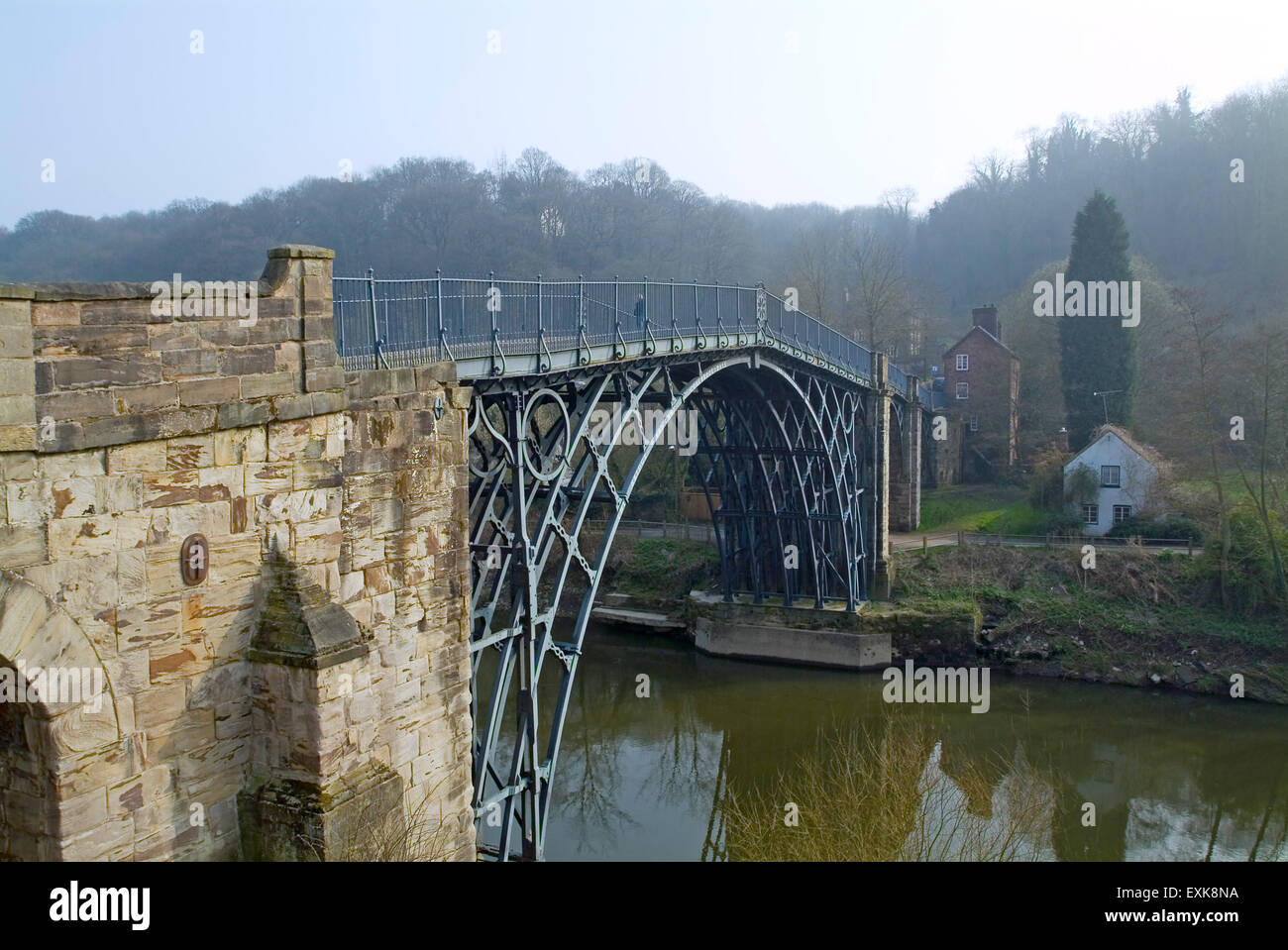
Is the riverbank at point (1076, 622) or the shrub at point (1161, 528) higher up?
the shrub at point (1161, 528)

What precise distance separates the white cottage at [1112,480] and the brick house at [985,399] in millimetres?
6132

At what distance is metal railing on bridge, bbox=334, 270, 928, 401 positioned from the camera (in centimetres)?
905

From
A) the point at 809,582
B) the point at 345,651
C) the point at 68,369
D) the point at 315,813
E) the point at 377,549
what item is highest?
the point at 68,369

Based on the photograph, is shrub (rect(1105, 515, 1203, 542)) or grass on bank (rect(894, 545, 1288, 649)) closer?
grass on bank (rect(894, 545, 1288, 649))

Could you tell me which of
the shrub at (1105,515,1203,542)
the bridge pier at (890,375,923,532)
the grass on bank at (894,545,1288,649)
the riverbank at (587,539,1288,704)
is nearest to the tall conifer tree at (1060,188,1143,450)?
the bridge pier at (890,375,923,532)

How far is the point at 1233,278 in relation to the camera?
4984 cm

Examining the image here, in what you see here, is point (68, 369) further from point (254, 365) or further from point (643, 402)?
point (643, 402)

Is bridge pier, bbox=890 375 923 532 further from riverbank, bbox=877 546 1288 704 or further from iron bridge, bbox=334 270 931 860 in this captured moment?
riverbank, bbox=877 546 1288 704

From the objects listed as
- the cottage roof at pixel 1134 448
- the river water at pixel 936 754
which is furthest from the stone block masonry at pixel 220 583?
the cottage roof at pixel 1134 448

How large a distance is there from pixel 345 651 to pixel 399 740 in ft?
4.43

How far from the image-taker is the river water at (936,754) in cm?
1795

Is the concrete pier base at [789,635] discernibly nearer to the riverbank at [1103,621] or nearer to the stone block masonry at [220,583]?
the riverbank at [1103,621]

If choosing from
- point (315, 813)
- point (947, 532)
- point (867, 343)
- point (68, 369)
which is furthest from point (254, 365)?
point (867, 343)

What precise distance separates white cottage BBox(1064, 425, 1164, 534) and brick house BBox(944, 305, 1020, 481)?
20.1ft
